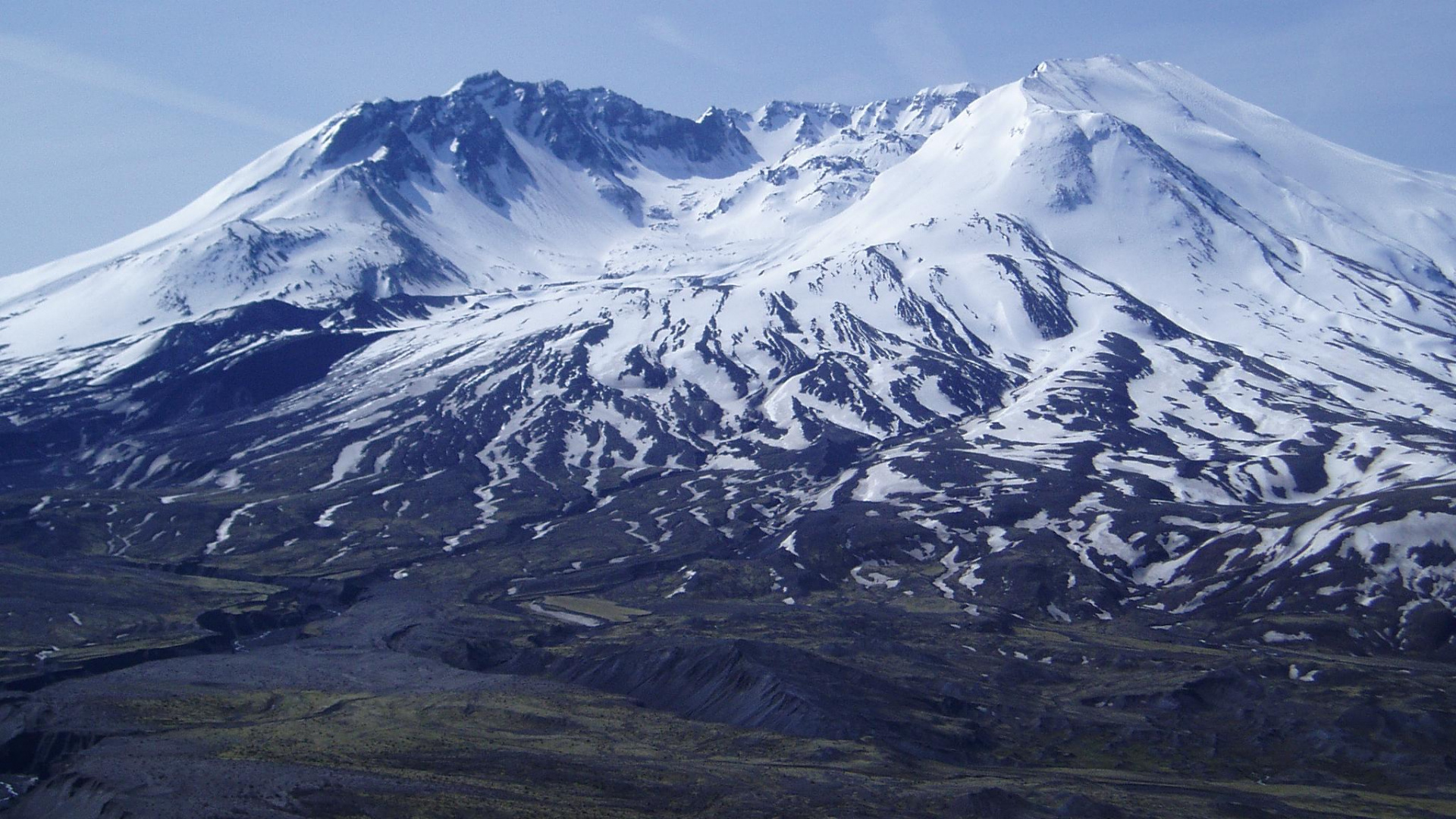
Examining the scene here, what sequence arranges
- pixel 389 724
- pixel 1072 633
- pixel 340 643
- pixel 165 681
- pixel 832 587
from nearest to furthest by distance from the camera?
1. pixel 389 724
2. pixel 165 681
3. pixel 340 643
4. pixel 1072 633
5. pixel 832 587

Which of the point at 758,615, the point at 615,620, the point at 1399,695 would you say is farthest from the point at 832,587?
the point at 1399,695

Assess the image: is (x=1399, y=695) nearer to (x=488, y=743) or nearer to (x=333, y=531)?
(x=488, y=743)

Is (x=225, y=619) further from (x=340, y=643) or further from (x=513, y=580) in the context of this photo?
(x=513, y=580)

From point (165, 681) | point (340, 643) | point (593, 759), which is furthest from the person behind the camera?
point (340, 643)

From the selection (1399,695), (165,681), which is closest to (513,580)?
(165,681)

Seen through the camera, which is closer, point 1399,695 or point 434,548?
point 1399,695

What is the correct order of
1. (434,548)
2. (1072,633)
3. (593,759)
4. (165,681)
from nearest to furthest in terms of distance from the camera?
(593,759) < (165,681) < (1072,633) < (434,548)

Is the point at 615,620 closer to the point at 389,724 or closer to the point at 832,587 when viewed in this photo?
the point at 832,587

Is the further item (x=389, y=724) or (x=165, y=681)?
(x=165, y=681)

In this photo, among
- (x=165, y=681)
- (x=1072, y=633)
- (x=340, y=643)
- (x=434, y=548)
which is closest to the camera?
(x=165, y=681)
